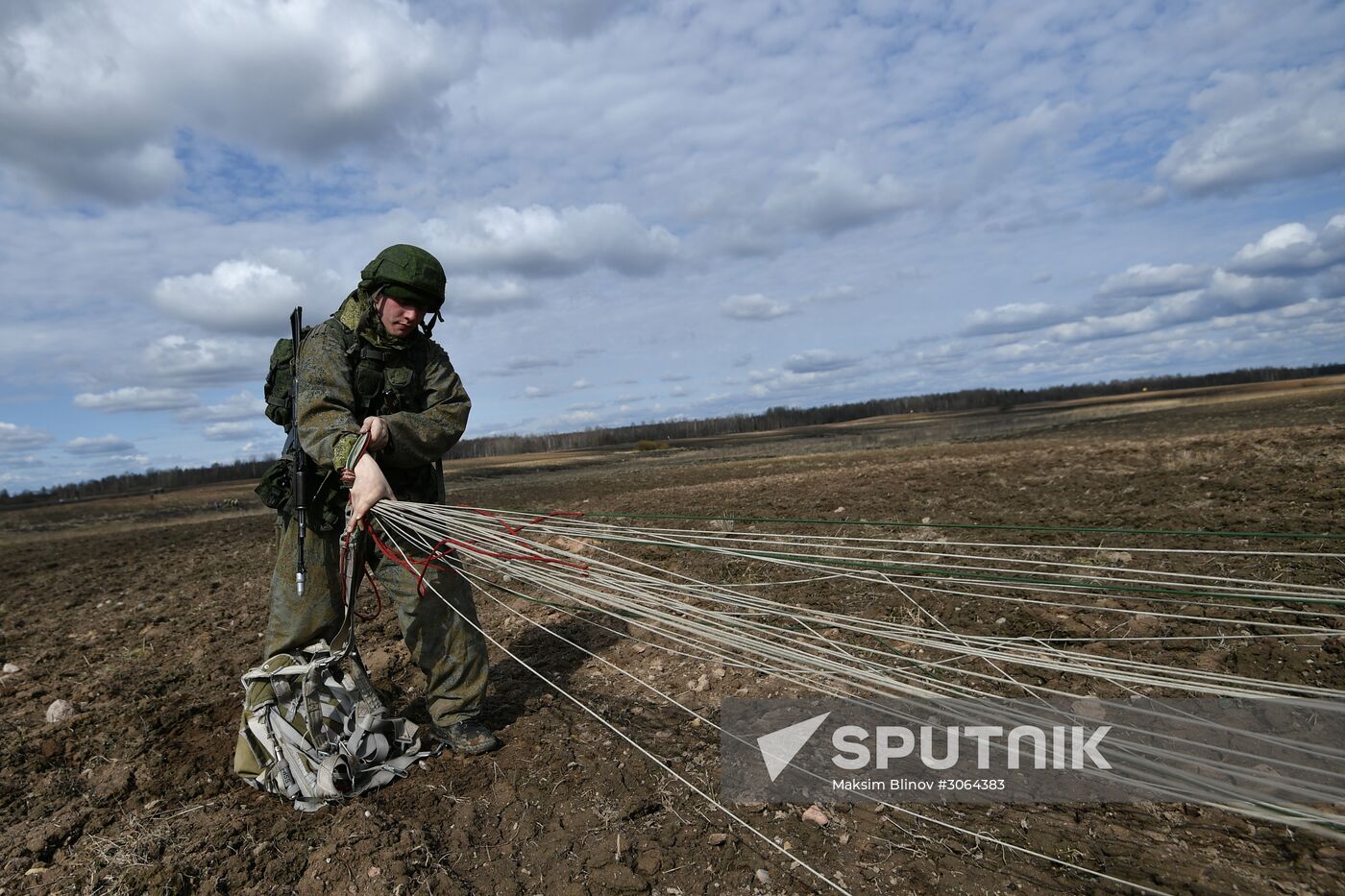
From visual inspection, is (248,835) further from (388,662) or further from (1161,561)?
(1161,561)

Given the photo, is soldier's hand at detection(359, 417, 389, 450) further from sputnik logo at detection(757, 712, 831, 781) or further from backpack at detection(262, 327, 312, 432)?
sputnik logo at detection(757, 712, 831, 781)

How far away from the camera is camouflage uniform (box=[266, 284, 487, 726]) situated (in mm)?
3193

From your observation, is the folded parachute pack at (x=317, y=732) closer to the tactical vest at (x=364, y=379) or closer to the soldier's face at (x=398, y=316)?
the tactical vest at (x=364, y=379)

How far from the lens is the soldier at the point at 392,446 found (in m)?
3.20

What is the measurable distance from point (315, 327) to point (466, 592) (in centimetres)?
143

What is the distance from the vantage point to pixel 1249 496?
6.48 m

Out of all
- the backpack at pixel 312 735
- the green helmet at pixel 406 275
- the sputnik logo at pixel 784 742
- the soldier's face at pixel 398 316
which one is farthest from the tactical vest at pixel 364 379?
the sputnik logo at pixel 784 742

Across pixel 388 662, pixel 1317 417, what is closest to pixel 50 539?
pixel 388 662

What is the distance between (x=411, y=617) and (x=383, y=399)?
102cm

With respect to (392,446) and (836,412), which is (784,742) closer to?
(392,446)

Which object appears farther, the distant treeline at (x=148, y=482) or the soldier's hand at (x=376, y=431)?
the distant treeline at (x=148, y=482)

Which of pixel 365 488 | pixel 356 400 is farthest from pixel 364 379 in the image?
pixel 365 488

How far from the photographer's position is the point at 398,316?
10.9 feet

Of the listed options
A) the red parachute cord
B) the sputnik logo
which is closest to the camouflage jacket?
the red parachute cord
